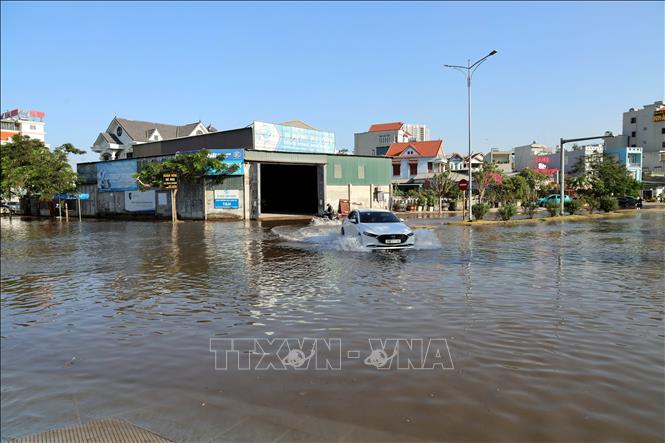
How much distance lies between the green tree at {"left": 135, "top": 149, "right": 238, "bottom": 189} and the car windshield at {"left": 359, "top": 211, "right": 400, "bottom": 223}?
2309cm

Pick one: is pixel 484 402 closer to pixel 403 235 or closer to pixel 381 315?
pixel 381 315

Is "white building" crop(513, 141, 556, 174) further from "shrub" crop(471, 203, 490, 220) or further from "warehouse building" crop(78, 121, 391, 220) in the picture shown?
"shrub" crop(471, 203, 490, 220)

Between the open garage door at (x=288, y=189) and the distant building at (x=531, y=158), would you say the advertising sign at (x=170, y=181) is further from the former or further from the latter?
the distant building at (x=531, y=158)

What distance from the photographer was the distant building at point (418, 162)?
74000 mm

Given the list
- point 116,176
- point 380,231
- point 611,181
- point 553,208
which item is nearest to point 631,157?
point 611,181

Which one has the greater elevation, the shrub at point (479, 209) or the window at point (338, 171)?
the window at point (338, 171)

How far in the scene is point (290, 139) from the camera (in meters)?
50.7

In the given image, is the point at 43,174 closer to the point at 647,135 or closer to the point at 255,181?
the point at 255,181

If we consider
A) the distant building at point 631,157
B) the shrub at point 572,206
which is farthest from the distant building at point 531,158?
the shrub at point 572,206

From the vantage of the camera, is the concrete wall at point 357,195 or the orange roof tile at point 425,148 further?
the orange roof tile at point 425,148

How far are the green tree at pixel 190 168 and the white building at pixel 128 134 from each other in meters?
26.9

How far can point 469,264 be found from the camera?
1327 centimetres

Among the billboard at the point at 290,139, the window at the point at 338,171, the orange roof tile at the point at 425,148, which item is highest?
the orange roof tile at the point at 425,148

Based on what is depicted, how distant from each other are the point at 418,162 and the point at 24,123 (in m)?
90.7
